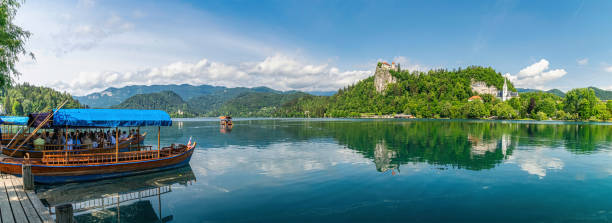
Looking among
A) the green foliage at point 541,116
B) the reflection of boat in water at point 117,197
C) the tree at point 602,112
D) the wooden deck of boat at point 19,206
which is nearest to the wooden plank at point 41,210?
the wooden deck of boat at point 19,206

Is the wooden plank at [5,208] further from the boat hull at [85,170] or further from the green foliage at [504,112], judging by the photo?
the green foliage at [504,112]

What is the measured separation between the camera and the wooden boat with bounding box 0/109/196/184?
1812 centimetres

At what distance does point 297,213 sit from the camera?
13531 mm

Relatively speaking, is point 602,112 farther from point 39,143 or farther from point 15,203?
point 39,143

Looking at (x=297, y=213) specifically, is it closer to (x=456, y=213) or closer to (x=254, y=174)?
(x=456, y=213)

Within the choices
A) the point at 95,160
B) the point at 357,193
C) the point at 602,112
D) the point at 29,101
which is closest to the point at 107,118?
the point at 95,160

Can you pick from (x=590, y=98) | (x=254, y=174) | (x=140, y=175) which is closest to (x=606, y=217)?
(x=254, y=174)

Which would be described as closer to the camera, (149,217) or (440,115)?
(149,217)

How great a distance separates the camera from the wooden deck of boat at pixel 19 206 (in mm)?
10576

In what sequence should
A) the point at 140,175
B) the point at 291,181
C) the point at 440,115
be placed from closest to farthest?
the point at 291,181, the point at 140,175, the point at 440,115

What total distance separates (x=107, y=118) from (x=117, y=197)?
24.7ft

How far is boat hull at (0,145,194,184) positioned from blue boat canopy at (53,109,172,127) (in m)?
2.98

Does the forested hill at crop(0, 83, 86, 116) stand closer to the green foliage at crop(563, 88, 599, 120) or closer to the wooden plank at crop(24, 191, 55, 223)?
the wooden plank at crop(24, 191, 55, 223)

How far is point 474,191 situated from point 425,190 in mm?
2892
